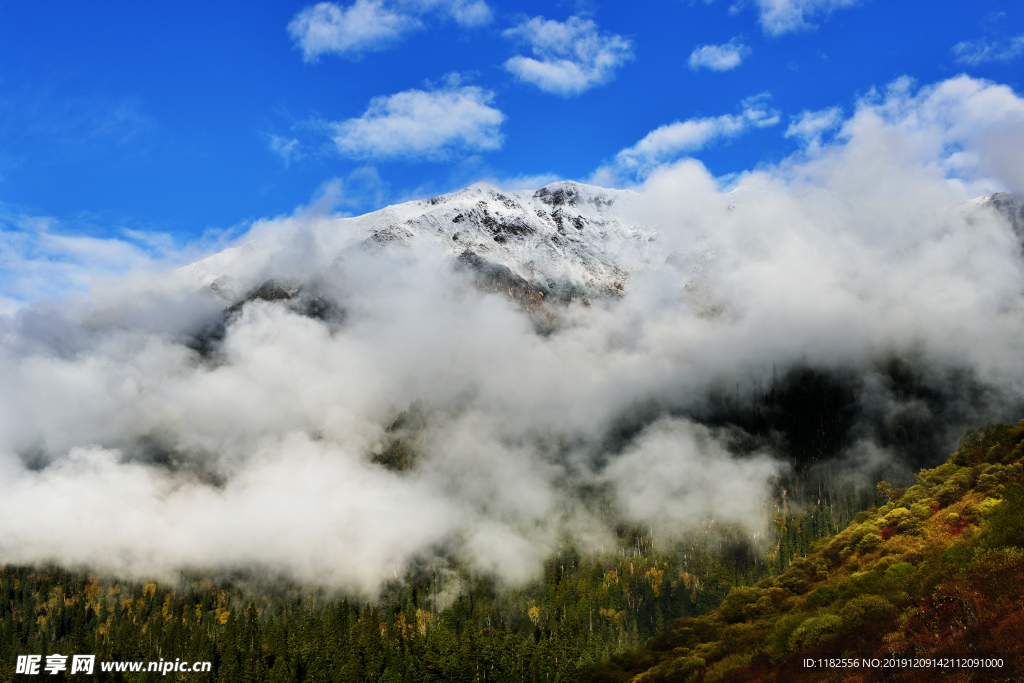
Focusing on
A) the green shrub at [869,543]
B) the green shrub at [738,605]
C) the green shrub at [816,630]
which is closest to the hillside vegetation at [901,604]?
the green shrub at [816,630]

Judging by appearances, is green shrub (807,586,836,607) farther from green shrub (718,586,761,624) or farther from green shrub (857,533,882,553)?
green shrub (718,586,761,624)

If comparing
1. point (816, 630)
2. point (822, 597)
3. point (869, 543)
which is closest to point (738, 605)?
→ point (869, 543)

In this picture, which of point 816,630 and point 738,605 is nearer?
point 816,630

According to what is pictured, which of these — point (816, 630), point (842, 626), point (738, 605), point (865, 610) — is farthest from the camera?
point (738, 605)

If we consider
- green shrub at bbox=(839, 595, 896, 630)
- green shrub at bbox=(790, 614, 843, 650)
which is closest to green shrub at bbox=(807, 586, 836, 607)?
green shrub at bbox=(790, 614, 843, 650)

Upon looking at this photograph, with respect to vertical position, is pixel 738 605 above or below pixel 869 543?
below

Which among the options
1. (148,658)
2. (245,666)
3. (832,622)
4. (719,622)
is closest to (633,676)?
(719,622)

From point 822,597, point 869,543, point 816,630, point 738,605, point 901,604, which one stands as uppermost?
point 869,543

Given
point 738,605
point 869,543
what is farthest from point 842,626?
point 738,605

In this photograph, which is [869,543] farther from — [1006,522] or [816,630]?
[816,630]

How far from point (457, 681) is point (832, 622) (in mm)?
103844

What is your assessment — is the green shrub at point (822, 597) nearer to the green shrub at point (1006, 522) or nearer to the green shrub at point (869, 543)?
the green shrub at point (869, 543)

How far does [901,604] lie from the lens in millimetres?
117688

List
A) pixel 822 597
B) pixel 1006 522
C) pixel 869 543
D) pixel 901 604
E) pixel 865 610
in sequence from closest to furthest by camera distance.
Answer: pixel 901 604
pixel 1006 522
pixel 865 610
pixel 822 597
pixel 869 543
